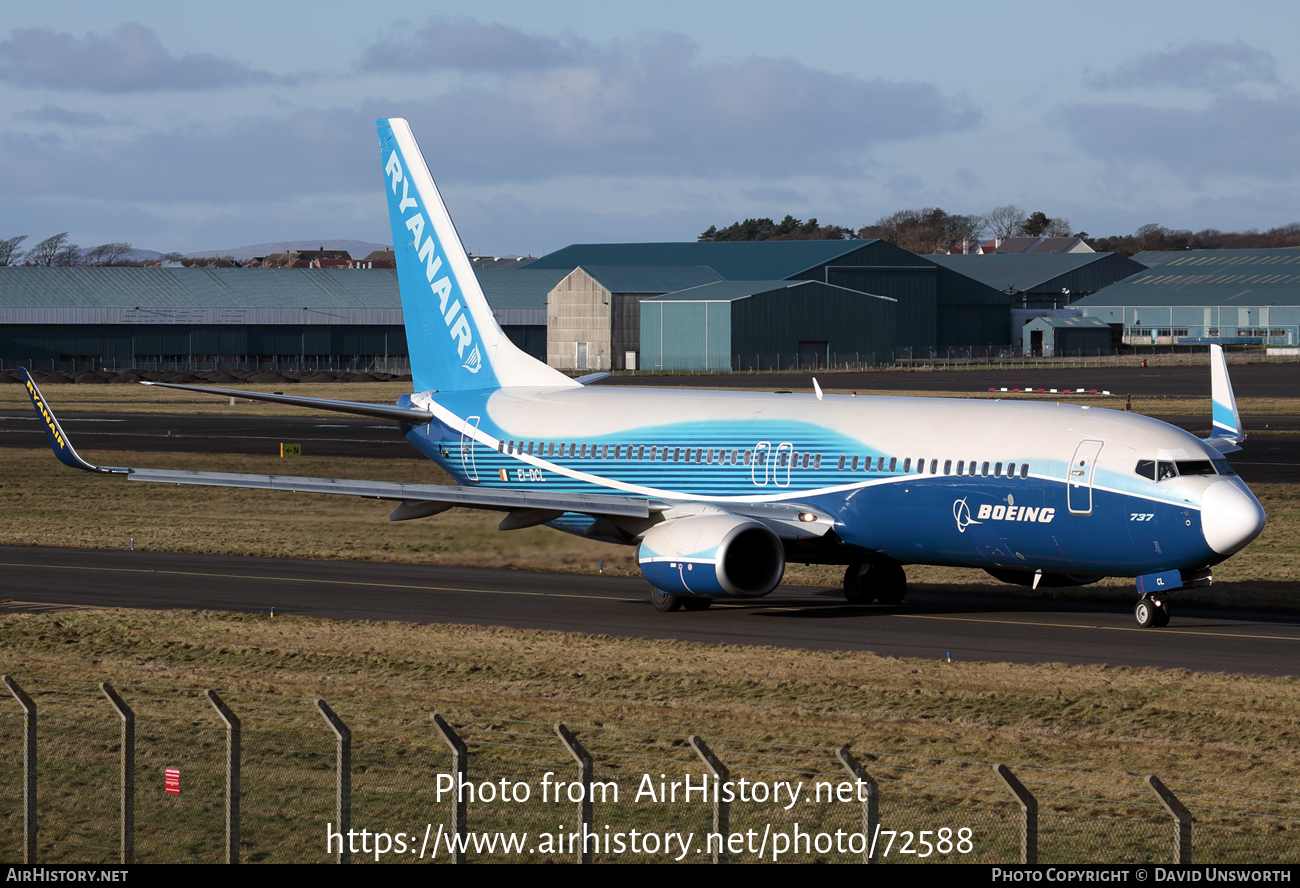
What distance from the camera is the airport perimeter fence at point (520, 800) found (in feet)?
49.8

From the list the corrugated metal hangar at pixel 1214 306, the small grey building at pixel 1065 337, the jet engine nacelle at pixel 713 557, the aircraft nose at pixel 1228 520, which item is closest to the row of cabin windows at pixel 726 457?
the jet engine nacelle at pixel 713 557

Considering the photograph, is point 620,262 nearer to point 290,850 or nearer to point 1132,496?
point 1132,496

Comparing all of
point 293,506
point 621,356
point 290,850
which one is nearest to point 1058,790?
point 290,850

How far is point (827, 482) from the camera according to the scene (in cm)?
3212

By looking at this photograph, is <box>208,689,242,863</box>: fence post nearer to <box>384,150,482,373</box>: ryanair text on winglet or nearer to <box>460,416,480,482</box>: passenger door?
<box>460,416,480,482</box>: passenger door

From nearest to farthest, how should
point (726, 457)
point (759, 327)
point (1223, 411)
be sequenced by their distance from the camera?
1. point (1223, 411)
2. point (726, 457)
3. point (759, 327)

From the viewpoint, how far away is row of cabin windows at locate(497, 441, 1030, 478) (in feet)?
99.2

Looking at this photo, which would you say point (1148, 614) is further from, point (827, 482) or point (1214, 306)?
point (1214, 306)

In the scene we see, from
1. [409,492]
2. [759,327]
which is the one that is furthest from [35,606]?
[759,327]

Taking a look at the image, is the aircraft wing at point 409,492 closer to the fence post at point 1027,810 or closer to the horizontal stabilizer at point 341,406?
the horizontal stabilizer at point 341,406

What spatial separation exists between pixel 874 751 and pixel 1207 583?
11.5 m

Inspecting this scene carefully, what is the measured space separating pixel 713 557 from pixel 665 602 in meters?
2.56

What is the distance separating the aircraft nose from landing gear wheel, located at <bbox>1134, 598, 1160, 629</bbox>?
2.53 meters

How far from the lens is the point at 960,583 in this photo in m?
37.5
